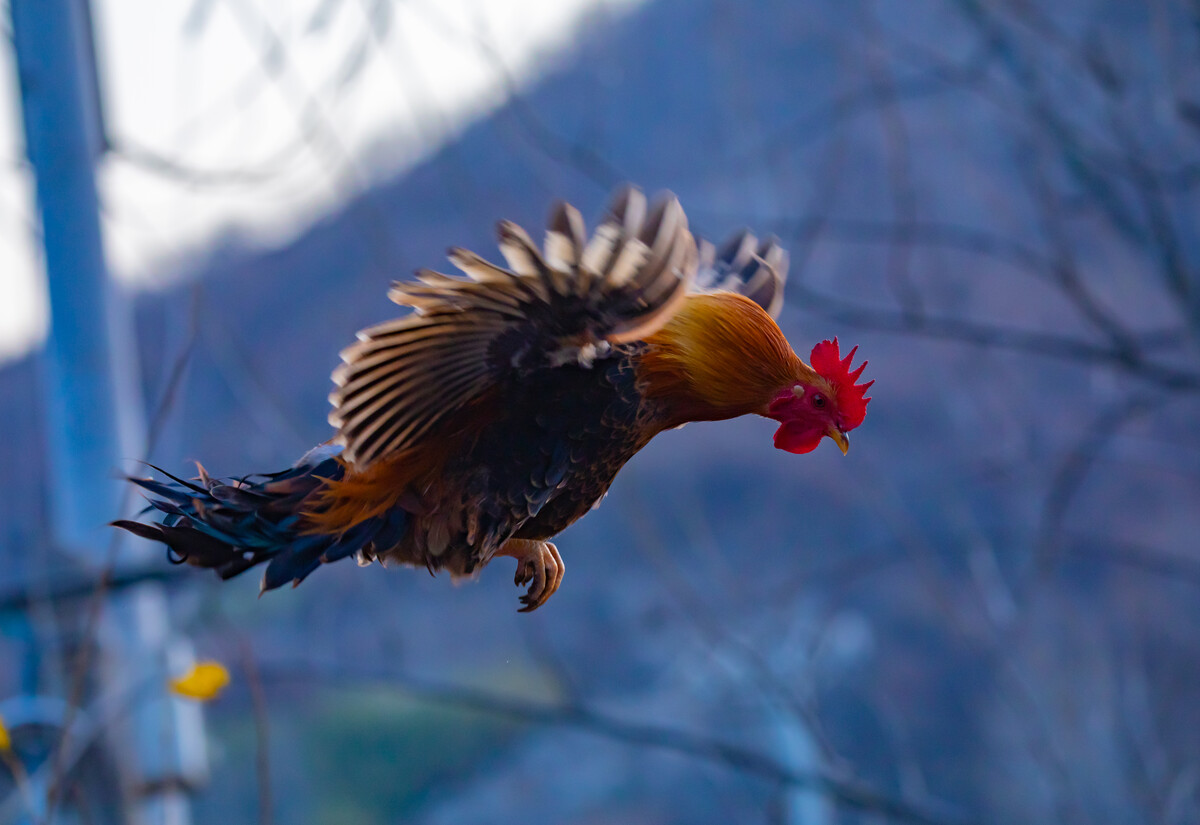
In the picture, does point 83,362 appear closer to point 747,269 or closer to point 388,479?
point 388,479

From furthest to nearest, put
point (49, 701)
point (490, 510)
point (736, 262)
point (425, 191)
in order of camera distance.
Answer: point (425, 191) < point (49, 701) < point (736, 262) < point (490, 510)

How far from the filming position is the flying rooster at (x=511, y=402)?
1146mm

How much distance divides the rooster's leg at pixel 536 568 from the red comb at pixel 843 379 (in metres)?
0.50

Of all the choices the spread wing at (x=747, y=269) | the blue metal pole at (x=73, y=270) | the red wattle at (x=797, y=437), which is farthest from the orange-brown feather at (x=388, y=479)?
the blue metal pole at (x=73, y=270)

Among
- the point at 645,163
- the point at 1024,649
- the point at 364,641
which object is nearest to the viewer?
the point at 1024,649

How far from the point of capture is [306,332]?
309 inches

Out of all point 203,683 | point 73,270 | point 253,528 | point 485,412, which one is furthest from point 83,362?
point 485,412

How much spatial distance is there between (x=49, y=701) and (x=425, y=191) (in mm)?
4929

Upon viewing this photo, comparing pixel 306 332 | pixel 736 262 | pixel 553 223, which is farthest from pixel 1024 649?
pixel 306 332

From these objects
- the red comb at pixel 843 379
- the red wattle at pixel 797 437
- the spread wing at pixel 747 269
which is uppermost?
the spread wing at pixel 747 269

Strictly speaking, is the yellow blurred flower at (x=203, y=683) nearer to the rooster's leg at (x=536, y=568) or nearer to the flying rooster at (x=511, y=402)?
the flying rooster at (x=511, y=402)

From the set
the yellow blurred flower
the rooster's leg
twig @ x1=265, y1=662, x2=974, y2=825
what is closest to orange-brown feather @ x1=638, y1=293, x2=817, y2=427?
the rooster's leg

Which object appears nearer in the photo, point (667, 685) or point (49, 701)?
point (49, 701)

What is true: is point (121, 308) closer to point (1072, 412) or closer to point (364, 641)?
point (364, 641)
